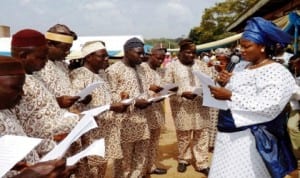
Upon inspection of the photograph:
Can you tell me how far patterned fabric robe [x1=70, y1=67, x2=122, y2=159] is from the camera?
376cm

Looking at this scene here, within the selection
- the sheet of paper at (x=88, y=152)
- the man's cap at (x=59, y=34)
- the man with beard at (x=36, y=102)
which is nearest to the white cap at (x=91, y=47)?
the man's cap at (x=59, y=34)

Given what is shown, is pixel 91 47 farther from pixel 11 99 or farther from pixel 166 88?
pixel 11 99

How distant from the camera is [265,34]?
2.76 meters

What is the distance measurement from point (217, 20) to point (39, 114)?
38149 millimetres

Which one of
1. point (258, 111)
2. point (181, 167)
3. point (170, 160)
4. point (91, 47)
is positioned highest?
point (91, 47)

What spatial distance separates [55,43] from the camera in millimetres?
3553

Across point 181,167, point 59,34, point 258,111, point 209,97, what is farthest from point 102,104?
point 181,167

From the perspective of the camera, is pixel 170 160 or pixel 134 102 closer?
pixel 134 102

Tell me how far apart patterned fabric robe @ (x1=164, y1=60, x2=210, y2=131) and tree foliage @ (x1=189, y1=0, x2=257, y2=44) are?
30.8 meters

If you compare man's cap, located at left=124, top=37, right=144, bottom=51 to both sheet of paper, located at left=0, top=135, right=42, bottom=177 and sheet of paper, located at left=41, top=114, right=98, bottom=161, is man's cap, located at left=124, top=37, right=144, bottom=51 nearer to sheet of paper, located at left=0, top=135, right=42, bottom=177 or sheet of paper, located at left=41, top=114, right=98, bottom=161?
sheet of paper, located at left=41, top=114, right=98, bottom=161

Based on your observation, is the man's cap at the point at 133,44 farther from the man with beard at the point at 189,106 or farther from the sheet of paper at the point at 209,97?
the sheet of paper at the point at 209,97

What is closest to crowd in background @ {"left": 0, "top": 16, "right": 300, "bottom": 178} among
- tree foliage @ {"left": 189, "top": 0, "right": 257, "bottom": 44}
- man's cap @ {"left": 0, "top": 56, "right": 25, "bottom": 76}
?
man's cap @ {"left": 0, "top": 56, "right": 25, "bottom": 76}

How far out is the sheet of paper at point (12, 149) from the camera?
1.53 metres

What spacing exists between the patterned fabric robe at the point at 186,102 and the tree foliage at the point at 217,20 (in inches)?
1212
